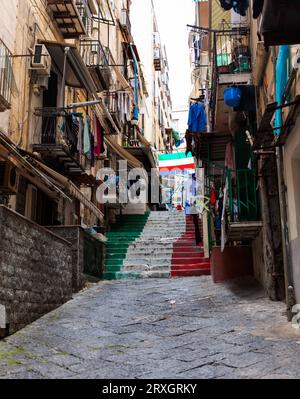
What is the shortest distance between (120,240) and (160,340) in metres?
10.4

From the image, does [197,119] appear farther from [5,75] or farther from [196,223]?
[5,75]

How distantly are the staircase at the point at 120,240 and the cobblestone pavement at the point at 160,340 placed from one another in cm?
360

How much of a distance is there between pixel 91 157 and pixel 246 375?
460 inches

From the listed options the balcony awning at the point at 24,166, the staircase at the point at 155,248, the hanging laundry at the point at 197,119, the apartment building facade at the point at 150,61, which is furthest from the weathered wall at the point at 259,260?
the apartment building facade at the point at 150,61

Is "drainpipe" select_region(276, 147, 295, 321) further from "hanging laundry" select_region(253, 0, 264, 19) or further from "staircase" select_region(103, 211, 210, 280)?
"staircase" select_region(103, 211, 210, 280)

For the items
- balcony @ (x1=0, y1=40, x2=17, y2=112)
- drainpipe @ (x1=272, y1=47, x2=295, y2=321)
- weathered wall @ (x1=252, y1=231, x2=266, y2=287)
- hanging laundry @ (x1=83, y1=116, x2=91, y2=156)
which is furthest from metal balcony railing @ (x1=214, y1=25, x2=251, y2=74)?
hanging laundry @ (x1=83, y1=116, x2=91, y2=156)

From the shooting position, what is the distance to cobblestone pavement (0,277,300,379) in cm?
494

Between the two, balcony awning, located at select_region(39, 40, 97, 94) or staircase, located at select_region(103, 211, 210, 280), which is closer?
balcony awning, located at select_region(39, 40, 97, 94)

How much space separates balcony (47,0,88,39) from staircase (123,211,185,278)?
7209 millimetres

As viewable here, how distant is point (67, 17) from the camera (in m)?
14.2

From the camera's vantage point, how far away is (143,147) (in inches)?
989

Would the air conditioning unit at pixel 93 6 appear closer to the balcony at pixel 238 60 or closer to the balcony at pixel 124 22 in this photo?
the balcony at pixel 124 22

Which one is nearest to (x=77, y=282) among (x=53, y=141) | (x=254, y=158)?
(x=53, y=141)

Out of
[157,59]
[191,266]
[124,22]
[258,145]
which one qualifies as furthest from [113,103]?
[157,59]
